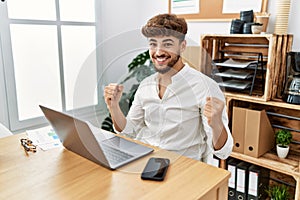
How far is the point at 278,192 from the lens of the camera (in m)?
1.79

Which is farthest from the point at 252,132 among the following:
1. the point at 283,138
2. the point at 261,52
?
the point at 261,52

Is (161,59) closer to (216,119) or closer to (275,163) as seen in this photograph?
(216,119)

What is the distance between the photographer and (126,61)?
1.25 meters

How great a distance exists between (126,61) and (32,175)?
603 millimetres

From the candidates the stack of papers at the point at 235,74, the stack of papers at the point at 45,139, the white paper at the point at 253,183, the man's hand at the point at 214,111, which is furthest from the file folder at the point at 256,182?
the stack of papers at the point at 45,139

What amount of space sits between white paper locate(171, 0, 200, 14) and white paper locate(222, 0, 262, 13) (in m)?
0.26

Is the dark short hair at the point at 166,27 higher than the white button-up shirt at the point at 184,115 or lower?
higher

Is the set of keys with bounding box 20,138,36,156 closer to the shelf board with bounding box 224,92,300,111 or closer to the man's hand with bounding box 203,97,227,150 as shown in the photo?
the man's hand with bounding box 203,97,227,150

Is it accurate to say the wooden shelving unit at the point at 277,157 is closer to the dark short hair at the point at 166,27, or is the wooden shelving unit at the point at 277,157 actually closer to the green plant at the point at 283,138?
the green plant at the point at 283,138

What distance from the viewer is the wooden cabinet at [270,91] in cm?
161

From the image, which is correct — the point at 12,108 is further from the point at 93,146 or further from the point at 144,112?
the point at 93,146

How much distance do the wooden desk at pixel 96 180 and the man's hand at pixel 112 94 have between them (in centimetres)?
29

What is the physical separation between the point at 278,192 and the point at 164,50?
133 centimetres

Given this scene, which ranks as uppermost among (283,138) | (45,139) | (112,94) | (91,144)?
(112,94)
